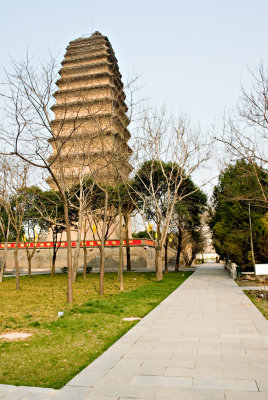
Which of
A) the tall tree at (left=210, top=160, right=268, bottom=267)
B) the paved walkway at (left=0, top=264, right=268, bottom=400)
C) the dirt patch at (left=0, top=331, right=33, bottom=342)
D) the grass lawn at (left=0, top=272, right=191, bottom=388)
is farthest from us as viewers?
the tall tree at (left=210, top=160, right=268, bottom=267)

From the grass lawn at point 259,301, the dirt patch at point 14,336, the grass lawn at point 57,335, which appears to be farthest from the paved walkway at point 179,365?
the dirt patch at point 14,336

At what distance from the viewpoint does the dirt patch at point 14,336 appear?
21.9ft

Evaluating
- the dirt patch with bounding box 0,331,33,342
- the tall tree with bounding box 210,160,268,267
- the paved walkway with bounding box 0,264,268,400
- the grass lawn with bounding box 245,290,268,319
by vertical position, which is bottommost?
the grass lawn with bounding box 245,290,268,319

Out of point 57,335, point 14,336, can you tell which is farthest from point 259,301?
point 14,336

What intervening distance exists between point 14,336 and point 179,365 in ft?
12.1

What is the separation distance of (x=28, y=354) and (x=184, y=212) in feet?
70.9

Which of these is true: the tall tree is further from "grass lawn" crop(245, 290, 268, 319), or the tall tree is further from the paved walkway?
the paved walkway

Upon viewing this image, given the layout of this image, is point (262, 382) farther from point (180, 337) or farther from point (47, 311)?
point (47, 311)

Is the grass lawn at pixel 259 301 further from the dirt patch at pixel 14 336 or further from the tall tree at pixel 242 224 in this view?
the tall tree at pixel 242 224

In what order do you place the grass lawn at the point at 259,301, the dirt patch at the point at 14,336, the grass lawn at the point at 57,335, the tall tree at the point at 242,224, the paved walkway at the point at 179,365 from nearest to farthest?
the paved walkway at the point at 179,365 < the grass lawn at the point at 57,335 < the dirt patch at the point at 14,336 < the grass lawn at the point at 259,301 < the tall tree at the point at 242,224

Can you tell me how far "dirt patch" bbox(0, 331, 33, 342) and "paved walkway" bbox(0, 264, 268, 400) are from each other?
6.53ft

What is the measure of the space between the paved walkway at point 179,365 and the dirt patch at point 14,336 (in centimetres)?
199

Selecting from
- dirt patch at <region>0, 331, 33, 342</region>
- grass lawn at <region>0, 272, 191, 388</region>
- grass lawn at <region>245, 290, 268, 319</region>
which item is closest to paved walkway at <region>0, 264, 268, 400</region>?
grass lawn at <region>0, 272, 191, 388</region>

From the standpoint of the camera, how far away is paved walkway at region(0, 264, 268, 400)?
3821 mm
